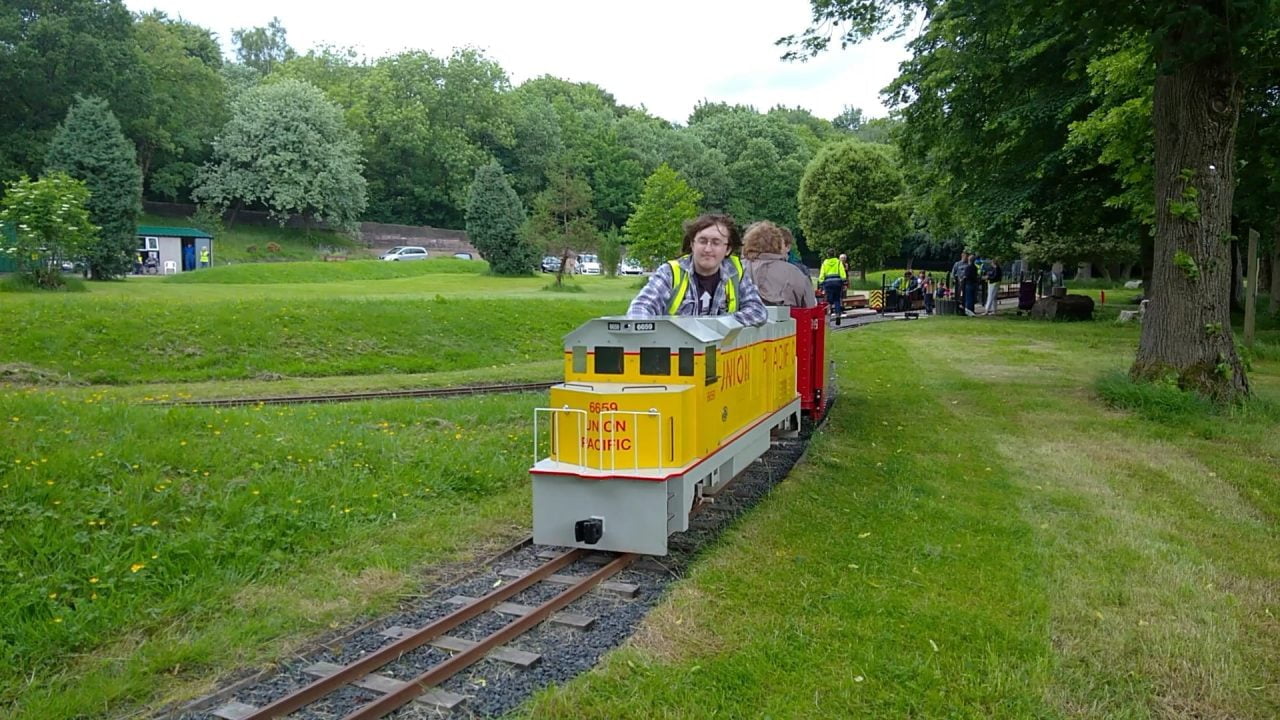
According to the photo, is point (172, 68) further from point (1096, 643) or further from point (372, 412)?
point (1096, 643)


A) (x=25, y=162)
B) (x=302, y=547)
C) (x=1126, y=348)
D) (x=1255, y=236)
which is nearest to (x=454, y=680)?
(x=302, y=547)

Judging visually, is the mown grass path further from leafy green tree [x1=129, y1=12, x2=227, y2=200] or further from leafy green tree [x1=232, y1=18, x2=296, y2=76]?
leafy green tree [x1=232, y1=18, x2=296, y2=76]

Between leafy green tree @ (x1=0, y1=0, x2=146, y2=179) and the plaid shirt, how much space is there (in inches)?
2309

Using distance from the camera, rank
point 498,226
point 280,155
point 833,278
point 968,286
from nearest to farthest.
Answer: point 833,278, point 968,286, point 498,226, point 280,155

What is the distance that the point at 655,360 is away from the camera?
6520 millimetres

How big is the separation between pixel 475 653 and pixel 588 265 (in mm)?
64007

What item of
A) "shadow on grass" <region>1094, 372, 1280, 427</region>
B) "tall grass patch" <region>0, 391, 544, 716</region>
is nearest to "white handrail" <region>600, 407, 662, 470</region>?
"tall grass patch" <region>0, 391, 544, 716</region>

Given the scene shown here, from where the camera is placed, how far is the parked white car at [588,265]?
65312 mm

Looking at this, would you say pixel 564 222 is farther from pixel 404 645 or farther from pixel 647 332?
pixel 404 645

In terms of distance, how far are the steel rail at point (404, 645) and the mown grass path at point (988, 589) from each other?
3.45 feet

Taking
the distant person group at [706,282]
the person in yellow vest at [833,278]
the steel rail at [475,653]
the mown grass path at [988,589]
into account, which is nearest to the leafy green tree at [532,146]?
the person in yellow vest at [833,278]

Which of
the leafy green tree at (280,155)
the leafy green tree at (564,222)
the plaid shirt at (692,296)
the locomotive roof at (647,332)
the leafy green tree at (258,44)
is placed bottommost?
the locomotive roof at (647,332)

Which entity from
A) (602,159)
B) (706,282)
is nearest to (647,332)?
(706,282)

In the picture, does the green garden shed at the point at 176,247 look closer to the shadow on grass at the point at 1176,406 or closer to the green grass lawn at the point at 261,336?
the green grass lawn at the point at 261,336
